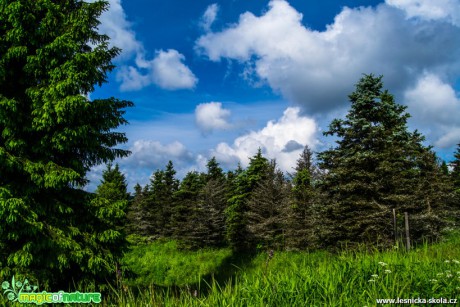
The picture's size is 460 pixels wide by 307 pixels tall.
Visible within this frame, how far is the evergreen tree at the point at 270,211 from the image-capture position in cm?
2550

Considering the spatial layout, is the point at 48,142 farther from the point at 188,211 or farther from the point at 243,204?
the point at 188,211

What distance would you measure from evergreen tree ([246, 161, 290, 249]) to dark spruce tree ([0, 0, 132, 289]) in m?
16.8

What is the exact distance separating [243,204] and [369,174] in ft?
48.7

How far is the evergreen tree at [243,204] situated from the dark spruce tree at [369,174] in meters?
11.3

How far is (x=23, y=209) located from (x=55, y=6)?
587cm

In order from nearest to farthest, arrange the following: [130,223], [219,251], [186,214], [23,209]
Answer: [23,209] < [219,251] < [186,214] < [130,223]

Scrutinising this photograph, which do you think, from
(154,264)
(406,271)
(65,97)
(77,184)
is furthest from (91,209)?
(154,264)

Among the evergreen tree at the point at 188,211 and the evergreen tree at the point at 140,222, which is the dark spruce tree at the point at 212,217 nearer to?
the evergreen tree at the point at 188,211

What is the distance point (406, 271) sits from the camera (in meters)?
4.48

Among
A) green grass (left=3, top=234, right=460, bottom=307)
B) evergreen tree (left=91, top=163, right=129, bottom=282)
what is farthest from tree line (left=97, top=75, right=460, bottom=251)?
evergreen tree (left=91, top=163, right=129, bottom=282)

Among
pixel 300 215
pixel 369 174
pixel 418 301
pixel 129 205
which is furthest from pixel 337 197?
pixel 418 301

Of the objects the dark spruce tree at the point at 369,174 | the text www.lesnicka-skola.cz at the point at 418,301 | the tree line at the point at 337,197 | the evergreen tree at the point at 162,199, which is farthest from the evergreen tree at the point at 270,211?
the text www.lesnicka-skola.cz at the point at 418,301

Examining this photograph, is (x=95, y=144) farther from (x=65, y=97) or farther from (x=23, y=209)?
(x=23, y=209)

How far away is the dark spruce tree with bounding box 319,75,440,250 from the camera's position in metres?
16.5
